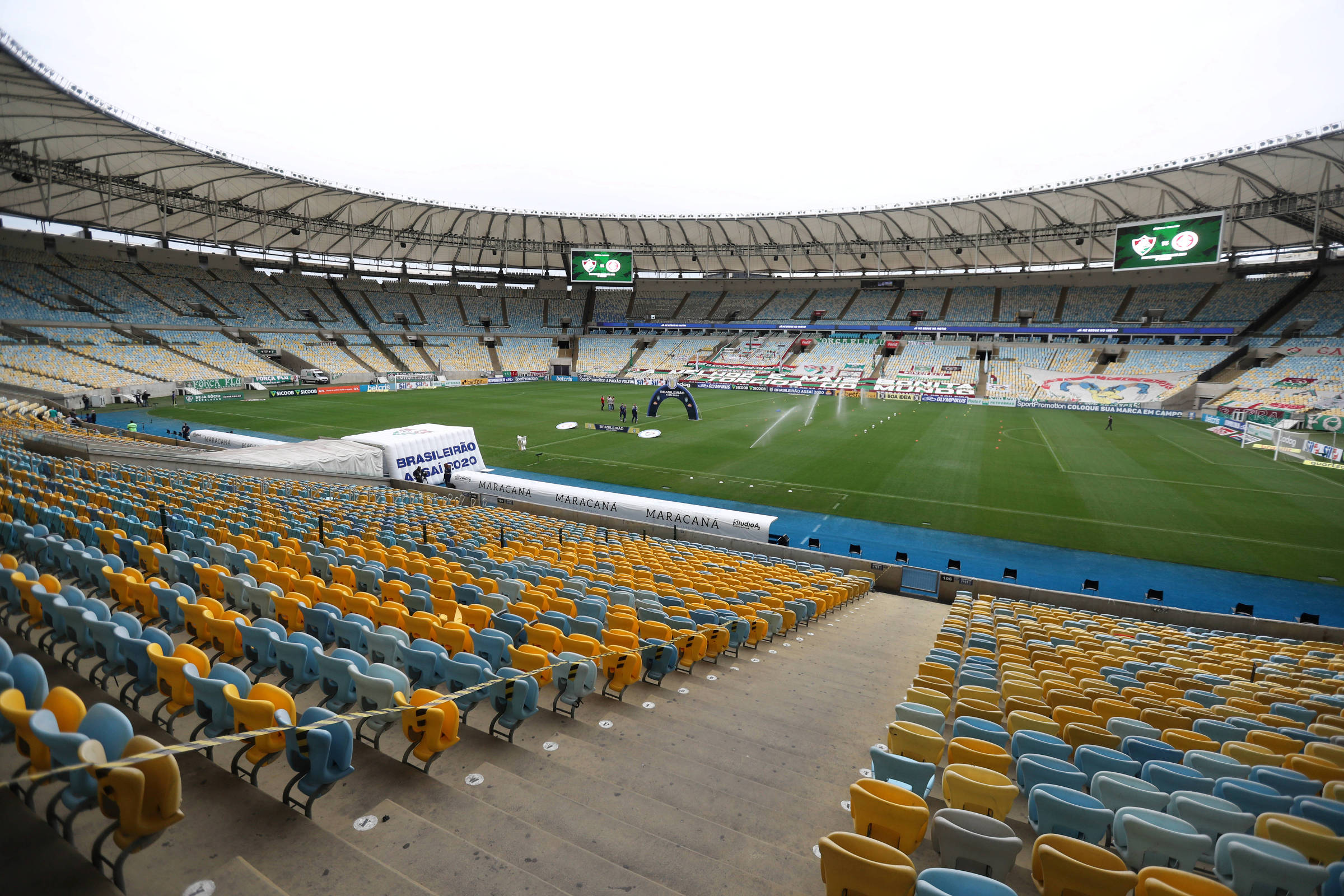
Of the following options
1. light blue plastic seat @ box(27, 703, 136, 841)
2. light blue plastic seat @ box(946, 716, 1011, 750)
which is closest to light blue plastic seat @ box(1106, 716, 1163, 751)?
light blue plastic seat @ box(946, 716, 1011, 750)

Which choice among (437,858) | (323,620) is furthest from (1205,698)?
(323,620)

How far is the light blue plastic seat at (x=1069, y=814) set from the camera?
11.8 feet

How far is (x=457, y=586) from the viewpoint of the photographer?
8422 mm

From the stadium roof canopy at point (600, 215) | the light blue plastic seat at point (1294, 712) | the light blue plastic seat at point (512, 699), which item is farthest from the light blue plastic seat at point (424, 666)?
the stadium roof canopy at point (600, 215)

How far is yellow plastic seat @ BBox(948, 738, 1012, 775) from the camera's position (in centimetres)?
439

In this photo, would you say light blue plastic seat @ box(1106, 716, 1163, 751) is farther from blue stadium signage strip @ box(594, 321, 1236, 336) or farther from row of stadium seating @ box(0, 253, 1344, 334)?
blue stadium signage strip @ box(594, 321, 1236, 336)

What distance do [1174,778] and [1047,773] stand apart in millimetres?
937

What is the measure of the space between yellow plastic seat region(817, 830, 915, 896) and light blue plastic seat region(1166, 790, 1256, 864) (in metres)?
2.27

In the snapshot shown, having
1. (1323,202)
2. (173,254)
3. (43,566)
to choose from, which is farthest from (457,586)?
(173,254)

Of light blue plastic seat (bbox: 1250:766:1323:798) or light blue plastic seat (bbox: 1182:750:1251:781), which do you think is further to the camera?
light blue plastic seat (bbox: 1182:750:1251:781)

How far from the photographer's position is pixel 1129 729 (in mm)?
5535

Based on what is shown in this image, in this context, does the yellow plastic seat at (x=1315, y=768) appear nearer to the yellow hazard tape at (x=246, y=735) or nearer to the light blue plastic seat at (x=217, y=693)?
the yellow hazard tape at (x=246, y=735)

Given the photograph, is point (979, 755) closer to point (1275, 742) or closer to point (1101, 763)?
point (1101, 763)

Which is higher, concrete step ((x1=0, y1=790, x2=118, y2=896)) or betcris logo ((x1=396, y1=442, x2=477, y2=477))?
betcris logo ((x1=396, y1=442, x2=477, y2=477))
